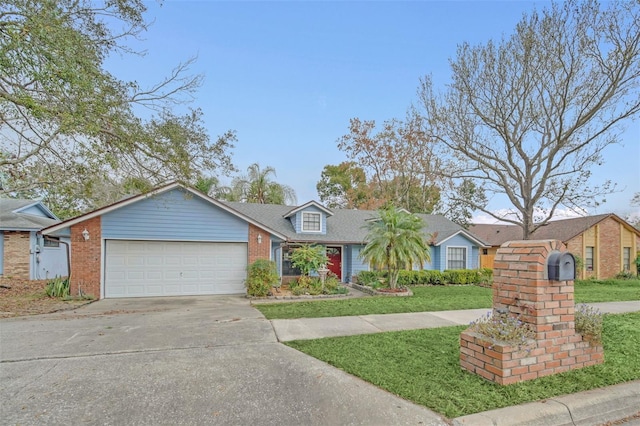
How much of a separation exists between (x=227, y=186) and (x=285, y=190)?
4280 mm

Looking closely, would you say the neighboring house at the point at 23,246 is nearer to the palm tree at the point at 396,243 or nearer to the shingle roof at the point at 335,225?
the shingle roof at the point at 335,225

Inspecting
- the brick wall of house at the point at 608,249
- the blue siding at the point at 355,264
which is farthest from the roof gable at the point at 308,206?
the brick wall of house at the point at 608,249

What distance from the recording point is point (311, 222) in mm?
16422

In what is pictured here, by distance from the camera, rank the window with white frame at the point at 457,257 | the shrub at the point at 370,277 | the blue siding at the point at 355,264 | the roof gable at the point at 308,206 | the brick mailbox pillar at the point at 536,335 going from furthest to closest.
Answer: the window with white frame at the point at 457,257 < the blue siding at the point at 355,264 < the roof gable at the point at 308,206 < the shrub at the point at 370,277 < the brick mailbox pillar at the point at 536,335

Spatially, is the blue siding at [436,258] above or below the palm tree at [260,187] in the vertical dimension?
below

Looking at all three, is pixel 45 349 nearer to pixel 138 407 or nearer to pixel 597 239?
pixel 138 407

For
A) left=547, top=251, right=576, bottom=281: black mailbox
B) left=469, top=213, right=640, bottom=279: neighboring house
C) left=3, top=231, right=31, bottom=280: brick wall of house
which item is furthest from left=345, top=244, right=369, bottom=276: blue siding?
left=3, top=231, right=31, bottom=280: brick wall of house

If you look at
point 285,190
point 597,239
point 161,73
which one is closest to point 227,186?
point 285,190

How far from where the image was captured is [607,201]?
15945mm

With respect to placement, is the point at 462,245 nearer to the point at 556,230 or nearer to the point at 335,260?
the point at 335,260

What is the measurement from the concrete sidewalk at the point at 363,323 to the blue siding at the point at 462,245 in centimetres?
919

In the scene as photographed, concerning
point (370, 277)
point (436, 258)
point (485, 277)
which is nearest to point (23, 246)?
point (370, 277)

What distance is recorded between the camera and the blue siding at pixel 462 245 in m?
17.6

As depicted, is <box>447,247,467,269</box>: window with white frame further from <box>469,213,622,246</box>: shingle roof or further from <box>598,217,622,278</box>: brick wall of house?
<box>598,217,622,278</box>: brick wall of house
